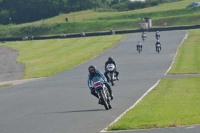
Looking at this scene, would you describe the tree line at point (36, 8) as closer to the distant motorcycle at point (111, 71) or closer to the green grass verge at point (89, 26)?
the green grass verge at point (89, 26)

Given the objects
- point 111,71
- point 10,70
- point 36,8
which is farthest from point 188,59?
point 36,8

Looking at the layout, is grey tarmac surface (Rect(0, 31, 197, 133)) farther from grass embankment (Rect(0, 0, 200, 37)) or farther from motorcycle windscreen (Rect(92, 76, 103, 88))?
grass embankment (Rect(0, 0, 200, 37))

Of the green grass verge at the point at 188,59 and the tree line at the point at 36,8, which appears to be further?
the tree line at the point at 36,8

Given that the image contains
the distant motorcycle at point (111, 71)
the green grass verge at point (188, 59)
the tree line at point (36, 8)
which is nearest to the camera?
the distant motorcycle at point (111, 71)

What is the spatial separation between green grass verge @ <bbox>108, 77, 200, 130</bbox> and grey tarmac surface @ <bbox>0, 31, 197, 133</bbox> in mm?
537

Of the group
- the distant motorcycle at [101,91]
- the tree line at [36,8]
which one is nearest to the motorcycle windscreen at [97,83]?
the distant motorcycle at [101,91]

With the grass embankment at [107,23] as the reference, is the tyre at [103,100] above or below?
above

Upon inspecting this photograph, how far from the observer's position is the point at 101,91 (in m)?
18.5

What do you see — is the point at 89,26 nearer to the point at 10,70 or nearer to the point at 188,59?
the point at 10,70

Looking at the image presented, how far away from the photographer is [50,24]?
374ft

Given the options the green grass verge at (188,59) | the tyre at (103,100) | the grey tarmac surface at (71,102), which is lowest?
the green grass verge at (188,59)

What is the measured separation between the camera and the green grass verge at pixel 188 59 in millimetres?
34469

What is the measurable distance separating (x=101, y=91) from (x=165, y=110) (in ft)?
8.75

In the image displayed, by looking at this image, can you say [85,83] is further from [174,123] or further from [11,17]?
[11,17]
